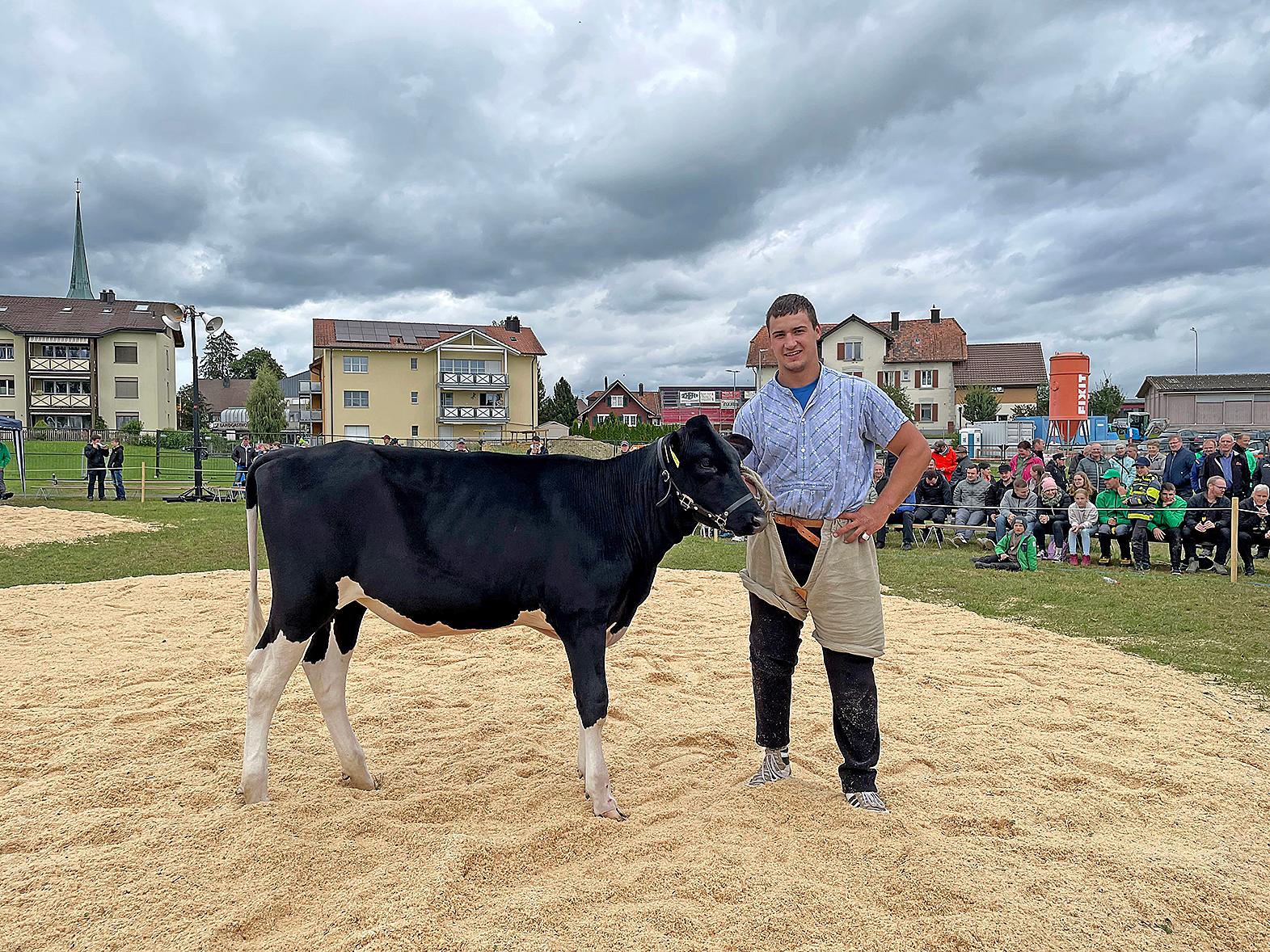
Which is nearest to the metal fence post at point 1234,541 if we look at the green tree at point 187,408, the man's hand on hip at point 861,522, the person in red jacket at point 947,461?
the person in red jacket at point 947,461

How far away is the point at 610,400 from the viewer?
Result: 74.4 meters

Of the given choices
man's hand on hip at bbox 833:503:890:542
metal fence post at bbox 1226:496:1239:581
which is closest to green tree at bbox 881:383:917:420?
metal fence post at bbox 1226:496:1239:581

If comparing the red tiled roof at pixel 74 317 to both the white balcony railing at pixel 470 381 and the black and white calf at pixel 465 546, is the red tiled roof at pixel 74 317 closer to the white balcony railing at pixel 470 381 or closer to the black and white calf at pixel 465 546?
the white balcony railing at pixel 470 381

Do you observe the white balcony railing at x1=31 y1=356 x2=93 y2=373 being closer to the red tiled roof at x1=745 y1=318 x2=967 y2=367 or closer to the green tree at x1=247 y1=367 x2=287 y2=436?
the green tree at x1=247 y1=367 x2=287 y2=436

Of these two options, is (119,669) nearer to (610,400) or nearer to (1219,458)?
(1219,458)

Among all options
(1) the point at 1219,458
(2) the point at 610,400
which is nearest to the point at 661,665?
(1) the point at 1219,458

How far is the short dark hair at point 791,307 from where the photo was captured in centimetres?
361

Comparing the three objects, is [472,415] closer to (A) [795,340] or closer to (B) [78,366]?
(B) [78,366]

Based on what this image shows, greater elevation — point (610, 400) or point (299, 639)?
point (610, 400)

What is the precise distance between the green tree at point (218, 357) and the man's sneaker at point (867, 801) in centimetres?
10503

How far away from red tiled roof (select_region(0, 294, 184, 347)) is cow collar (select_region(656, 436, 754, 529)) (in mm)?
54841

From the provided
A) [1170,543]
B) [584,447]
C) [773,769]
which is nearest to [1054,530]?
[1170,543]

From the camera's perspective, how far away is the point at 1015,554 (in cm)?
1172

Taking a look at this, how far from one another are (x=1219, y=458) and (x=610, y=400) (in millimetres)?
63284
